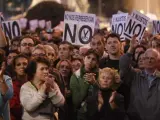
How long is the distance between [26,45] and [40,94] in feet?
10.7

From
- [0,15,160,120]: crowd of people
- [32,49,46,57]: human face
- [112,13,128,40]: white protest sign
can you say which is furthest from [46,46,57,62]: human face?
[112,13,128,40]: white protest sign

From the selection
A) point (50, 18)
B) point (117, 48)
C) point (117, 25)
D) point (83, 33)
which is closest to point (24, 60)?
point (117, 48)

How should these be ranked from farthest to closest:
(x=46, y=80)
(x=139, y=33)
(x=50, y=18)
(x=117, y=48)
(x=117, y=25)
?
(x=50, y=18) < (x=117, y=25) < (x=139, y=33) < (x=117, y=48) < (x=46, y=80)

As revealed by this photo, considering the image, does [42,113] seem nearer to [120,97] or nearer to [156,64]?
[120,97]

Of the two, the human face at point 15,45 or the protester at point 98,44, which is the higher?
the protester at point 98,44

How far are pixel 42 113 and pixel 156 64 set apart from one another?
176 centimetres

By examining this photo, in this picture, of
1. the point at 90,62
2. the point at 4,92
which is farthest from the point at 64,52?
the point at 4,92

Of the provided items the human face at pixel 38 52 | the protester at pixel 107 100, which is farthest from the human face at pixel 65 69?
the protester at pixel 107 100

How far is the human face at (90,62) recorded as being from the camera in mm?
11227

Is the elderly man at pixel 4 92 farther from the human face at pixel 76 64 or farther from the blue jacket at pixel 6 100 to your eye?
the human face at pixel 76 64

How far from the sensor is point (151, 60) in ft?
34.9

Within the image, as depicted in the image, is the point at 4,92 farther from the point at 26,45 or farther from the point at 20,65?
the point at 26,45

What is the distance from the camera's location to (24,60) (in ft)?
36.2

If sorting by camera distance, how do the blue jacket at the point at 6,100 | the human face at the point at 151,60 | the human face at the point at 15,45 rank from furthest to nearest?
the human face at the point at 15,45 → the human face at the point at 151,60 → the blue jacket at the point at 6,100
